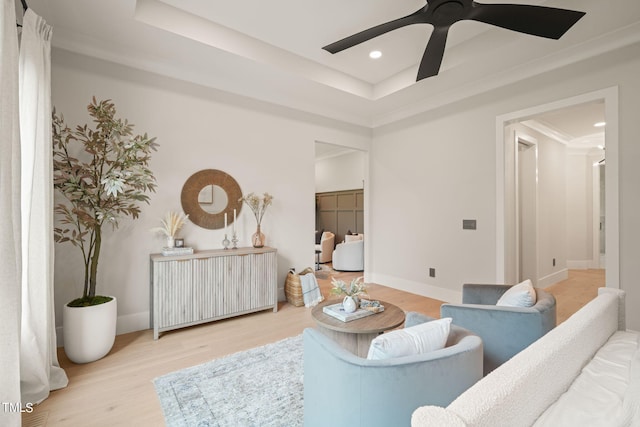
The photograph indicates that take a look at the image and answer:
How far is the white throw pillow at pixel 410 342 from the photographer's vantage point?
1177mm

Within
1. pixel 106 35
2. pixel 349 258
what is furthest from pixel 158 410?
pixel 349 258

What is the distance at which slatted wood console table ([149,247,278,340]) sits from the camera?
283cm

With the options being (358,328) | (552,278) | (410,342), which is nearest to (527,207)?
(552,278)

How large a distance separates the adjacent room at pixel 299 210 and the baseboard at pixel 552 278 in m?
0.07

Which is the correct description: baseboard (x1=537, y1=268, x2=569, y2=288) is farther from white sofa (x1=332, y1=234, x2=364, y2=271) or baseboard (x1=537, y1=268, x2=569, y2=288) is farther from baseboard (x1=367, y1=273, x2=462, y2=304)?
white sofa (x1=332, y1=234, x2=364, y2=271)

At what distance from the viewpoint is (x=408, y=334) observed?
125 centimetres

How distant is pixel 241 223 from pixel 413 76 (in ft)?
9.30

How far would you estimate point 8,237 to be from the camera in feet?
4.57

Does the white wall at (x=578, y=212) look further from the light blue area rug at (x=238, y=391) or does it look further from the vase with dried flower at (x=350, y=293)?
the light blue area rug at (x=238, y=391)

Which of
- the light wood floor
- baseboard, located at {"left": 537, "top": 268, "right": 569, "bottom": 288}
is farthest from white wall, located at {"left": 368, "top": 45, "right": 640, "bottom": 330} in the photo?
baseboard, located at {"left": 537, "top": 268, "right": 569, "bottom": 288}

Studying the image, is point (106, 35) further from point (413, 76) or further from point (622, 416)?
point (622, 416)

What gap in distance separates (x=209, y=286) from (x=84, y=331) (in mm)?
1051

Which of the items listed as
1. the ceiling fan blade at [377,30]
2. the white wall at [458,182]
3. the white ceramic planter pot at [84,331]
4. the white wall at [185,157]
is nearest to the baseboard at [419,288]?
the white wall at [458,182]

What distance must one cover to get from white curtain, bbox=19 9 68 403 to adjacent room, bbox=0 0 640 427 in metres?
0.01
